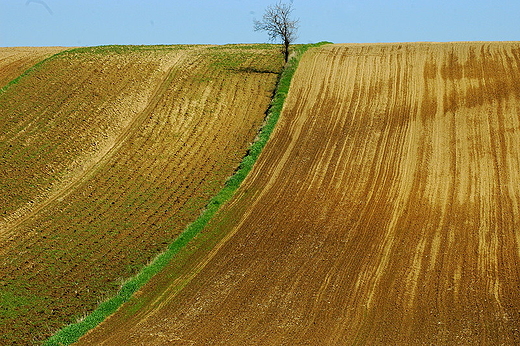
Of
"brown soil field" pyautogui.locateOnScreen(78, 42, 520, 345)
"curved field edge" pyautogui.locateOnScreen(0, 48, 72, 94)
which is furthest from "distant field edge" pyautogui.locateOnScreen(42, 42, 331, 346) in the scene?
"curved field edge" pyautogui.locateOnScreen(0, 48, 72, 94)

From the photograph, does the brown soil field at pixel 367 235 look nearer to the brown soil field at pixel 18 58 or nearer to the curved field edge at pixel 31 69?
the curved field edge at pixel 31 69

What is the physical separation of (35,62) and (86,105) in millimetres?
11744

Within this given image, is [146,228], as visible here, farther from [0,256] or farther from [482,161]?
[482,161]

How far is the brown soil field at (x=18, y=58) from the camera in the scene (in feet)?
147

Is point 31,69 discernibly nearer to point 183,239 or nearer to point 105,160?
point 105,160

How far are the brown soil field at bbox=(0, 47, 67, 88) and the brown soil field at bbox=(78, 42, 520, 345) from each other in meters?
21.6

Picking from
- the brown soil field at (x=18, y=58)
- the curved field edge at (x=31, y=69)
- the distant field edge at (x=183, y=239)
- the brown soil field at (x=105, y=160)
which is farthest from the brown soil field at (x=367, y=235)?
the brown soil field at (x=18, y=58)

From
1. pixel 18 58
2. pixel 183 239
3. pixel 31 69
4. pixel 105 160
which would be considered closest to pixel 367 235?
pixel 183 239

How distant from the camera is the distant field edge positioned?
19.0 meters

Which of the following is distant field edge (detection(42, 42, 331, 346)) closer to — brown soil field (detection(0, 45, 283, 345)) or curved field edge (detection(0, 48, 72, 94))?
brown soil field (detection(0, 45, 283, 345))

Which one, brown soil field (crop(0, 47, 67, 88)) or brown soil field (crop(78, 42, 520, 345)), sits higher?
brown soil field (crop(0, 47, 67, 88))

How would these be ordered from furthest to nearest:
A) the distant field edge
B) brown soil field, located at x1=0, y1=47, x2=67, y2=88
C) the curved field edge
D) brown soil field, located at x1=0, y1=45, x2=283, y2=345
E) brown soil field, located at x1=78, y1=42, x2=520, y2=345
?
brown soil field, located at x1=0, y1=47, x2=67, y2=88 < the curved field edge < brown soil field, located at x1=0, y1=45, x2=283, y2=345 < the distant field edge < brown soil field, located at x1=78, y1=42, x2=520, y2=345

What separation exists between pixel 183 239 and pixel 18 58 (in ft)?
106

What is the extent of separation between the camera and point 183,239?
24781mm
